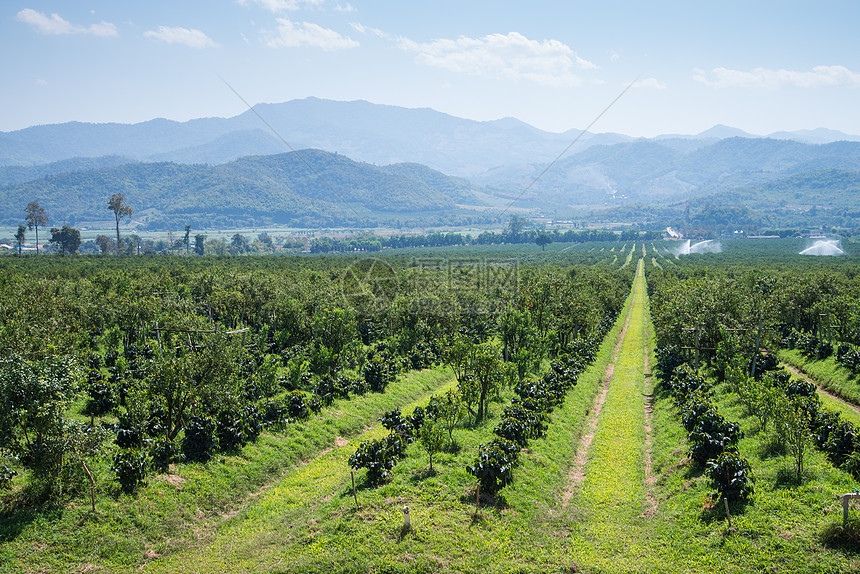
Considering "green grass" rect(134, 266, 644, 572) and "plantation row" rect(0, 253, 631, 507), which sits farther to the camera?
"plantation row" rect(0, 253, 631, 507)

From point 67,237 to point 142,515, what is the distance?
209 m

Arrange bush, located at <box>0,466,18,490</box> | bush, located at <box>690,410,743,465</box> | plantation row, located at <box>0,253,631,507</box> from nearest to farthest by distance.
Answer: bush, located at <box>0,466,18,490</box> → plantation row, located at <box>0,253,631,507</box> → bush, located at <box>690,410,743,465</box>

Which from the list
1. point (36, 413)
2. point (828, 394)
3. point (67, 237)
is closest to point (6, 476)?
point (36, 413)

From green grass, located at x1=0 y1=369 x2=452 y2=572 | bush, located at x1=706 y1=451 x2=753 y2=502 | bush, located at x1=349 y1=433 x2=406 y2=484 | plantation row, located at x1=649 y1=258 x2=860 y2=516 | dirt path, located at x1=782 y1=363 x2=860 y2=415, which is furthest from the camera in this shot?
dirt path, located at x1=782 y1=363 x2=860 y2=415

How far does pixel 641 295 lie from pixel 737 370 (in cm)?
8949

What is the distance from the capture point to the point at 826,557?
17.2 metres

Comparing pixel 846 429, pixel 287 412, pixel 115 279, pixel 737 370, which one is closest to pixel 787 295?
pixel 737 370

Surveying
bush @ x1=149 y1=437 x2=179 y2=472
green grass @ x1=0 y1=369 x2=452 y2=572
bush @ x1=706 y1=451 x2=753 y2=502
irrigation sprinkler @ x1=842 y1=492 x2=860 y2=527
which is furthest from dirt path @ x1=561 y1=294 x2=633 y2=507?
bush @ x1=149 y1=437 x2=179 y2=472

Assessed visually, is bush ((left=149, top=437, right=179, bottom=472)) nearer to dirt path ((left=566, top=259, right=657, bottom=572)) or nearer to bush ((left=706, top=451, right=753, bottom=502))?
dirt path ((left=566, top=259, right=657, bottom=572))

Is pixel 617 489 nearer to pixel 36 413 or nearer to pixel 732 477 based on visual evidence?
pixel 732 477

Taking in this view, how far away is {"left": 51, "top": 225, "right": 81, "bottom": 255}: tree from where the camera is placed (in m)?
183

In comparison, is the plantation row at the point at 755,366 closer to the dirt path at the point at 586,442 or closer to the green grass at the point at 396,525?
the dirt path at the point at 586,442

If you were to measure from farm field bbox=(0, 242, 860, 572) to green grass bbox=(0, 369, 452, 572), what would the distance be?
0.08m

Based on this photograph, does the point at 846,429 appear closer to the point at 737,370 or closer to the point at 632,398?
the point at 737,370
